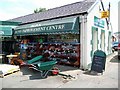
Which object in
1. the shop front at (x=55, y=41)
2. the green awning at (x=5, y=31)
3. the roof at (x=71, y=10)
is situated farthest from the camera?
the green awning at (x=5, y=31)

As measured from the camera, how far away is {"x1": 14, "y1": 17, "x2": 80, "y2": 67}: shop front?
1029 centimetres

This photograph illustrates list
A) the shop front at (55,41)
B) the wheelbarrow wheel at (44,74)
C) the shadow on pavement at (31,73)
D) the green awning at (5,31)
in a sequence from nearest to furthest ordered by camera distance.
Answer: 1. the wheelbarrow wheel at (44,74)
2. the shadow on pavement at (31,73)
3. the shop front at (55,41)
4. the green awning at (5,31)

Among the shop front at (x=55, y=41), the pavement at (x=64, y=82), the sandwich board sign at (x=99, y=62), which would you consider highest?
the shop front at (x=55, y=41)

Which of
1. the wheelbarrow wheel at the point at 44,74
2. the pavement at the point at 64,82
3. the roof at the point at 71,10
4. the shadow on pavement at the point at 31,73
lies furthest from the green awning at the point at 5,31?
the wheelbarrow wheel at the point at 44,74

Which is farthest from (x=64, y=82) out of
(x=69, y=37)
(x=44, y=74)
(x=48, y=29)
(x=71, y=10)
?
(x=71, y=10)

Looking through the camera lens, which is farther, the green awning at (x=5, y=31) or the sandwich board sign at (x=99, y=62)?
the green awning at (x=5, y=31)

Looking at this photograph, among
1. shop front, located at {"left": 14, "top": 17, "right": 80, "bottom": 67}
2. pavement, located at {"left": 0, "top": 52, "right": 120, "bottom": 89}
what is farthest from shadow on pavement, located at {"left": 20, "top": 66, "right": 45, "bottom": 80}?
shop front, located at {"left": 14, "top": 17, "right": 80, "bottom": 67}

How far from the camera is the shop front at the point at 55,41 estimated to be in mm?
10289

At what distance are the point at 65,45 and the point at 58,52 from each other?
0.90 metres

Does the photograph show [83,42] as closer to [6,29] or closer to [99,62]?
[99,62]

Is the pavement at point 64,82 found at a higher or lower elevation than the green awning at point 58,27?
lower

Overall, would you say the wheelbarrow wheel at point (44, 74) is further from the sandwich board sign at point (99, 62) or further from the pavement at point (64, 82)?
the sandwich board sign at point (99, 62)

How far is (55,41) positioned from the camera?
40.4 feet

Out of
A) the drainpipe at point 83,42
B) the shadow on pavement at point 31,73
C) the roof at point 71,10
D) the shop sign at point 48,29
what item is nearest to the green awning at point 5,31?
the shop sign at point 48,29
